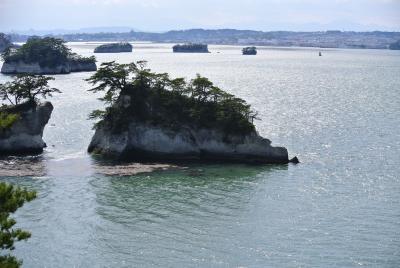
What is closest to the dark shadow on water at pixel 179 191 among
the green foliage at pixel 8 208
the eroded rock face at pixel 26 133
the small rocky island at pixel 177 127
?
the small rocky island at pixel 177 127

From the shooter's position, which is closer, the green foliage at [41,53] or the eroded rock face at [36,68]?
the green foliage at [41,53]

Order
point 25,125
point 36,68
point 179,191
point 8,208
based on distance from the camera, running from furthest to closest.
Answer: point 36,68 → point 25,125 → point 179,191 → point 8,208

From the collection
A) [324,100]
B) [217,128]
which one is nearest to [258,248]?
[217,128]

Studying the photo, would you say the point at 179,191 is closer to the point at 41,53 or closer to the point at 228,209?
the point at 228,209

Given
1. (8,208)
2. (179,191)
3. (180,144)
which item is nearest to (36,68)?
(180,144)

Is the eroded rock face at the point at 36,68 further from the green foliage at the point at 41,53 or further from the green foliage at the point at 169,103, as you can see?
the green foliage at the point at 169,103

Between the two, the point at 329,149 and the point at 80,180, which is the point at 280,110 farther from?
the point at 80,180
